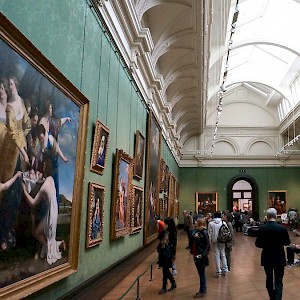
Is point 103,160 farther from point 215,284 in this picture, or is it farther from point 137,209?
point 215,284

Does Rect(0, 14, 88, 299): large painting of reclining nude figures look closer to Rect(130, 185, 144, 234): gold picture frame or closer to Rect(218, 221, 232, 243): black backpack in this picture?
Rect(130, 185, 144, 234): gold picture frame

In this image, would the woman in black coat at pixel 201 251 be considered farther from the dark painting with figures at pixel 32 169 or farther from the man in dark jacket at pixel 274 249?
the dark painting with figures at pixel 32 169

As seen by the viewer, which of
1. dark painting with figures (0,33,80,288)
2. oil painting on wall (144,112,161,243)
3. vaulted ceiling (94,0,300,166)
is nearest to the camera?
dark painting with figures (0,33,80,288)

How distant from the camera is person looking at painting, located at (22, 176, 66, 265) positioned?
12.8 feet

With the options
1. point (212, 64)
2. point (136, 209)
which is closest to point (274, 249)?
point (136, 209)

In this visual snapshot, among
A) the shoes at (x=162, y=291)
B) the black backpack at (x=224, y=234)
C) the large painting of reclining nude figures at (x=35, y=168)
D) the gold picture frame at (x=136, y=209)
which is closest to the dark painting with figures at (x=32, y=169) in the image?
the large painting of reclining nude figures at (x=35, y=168)

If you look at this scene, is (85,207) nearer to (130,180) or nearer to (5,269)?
(5,269)

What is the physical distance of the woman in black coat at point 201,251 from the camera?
271 inches

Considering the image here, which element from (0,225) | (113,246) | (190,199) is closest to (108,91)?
(113,246)

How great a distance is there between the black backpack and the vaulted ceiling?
4422 mm

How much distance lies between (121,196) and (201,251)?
6.61ft

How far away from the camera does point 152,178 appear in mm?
12336

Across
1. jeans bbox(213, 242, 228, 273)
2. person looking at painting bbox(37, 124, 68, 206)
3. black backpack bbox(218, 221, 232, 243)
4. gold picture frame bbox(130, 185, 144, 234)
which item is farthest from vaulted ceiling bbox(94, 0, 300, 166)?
jeans bbox(213, 242, 228, 273)

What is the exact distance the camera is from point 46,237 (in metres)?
4.09
